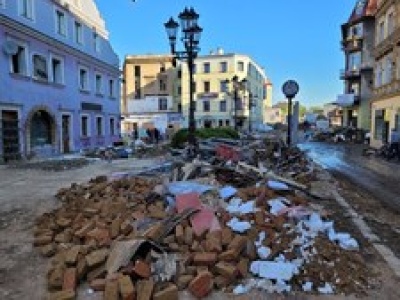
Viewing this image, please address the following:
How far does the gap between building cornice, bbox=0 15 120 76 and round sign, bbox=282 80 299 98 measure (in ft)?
38.6

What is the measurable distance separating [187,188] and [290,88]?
30.3 feet

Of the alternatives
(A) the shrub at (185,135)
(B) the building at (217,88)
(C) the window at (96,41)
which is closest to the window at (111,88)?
(C) the window at (96,41)

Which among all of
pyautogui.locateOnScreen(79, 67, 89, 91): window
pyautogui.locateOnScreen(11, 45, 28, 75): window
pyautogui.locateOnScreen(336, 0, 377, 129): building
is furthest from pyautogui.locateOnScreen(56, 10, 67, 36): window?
pyautogui.locateOnScreen(336, 0, 377, 129): building

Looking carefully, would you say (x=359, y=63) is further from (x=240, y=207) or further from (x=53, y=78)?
(x=240, y=207)

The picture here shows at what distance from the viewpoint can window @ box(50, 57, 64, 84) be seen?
2105 centimetres

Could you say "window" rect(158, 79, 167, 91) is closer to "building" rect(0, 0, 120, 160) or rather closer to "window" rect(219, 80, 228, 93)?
"window" rect(219, 80, 228, 93)

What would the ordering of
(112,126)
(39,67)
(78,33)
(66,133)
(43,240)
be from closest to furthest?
(43,240) < (39,67) < (66,133) < (78,33) < (112,126)

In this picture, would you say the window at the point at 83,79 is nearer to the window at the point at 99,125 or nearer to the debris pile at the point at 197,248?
the window at the point at 99,125

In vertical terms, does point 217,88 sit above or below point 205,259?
above

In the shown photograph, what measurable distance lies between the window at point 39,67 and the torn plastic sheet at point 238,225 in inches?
646

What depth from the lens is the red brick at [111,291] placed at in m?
3.89

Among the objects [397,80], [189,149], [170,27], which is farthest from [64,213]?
[397,80]

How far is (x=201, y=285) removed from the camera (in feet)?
13.4

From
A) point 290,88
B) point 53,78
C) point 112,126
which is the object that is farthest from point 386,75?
point 53,78
